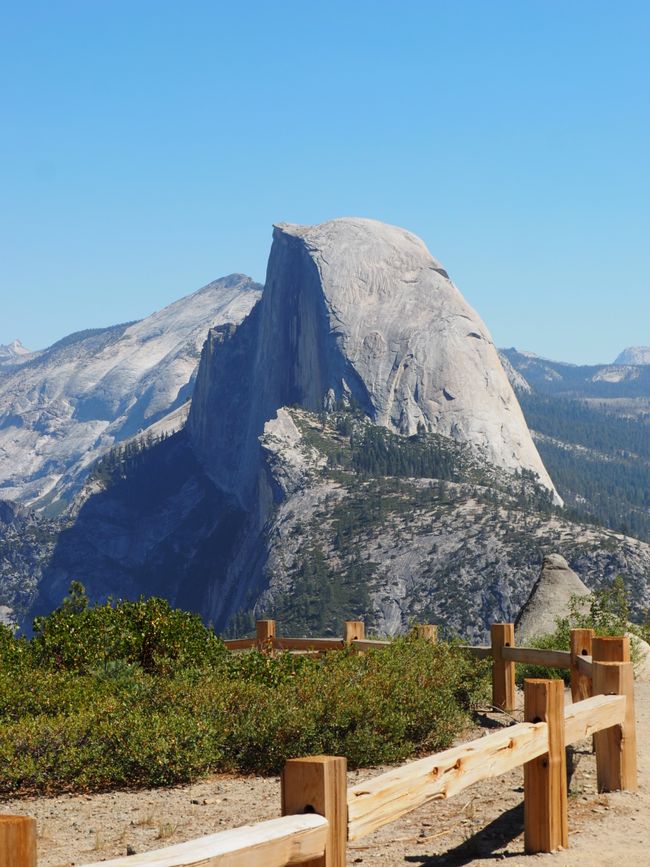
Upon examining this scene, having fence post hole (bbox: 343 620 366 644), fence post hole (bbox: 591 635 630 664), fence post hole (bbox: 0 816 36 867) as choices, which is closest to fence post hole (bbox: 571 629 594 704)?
fence post hole (bbox: 591 635 630 664)

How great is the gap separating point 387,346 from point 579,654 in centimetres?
16650

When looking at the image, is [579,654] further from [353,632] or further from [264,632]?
[264,632]

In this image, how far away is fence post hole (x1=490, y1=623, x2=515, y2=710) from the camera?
14.8 m

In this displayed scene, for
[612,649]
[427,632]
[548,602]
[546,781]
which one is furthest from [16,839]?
[548,602]

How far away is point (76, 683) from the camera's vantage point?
13.2 meters

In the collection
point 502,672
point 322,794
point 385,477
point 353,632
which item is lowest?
point 502,672

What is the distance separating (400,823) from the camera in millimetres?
9352

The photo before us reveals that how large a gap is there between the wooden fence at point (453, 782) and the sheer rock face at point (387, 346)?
15886 cm

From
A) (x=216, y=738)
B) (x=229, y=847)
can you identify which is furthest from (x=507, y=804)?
(x=229, y=847)

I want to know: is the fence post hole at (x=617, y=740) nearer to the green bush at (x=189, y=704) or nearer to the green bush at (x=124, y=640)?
the green bush at (x=189, y=704)

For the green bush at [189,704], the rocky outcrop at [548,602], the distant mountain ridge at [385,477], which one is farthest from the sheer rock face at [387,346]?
the green bush at [189,704]

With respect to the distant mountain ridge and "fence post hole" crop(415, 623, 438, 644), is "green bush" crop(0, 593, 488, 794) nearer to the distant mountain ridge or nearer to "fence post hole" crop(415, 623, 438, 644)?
"fence post hole" crop(415, 623, 438, 644)

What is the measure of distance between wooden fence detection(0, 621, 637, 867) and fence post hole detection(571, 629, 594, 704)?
11 mm

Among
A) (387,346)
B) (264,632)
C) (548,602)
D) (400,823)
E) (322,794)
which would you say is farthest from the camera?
(387,346)
